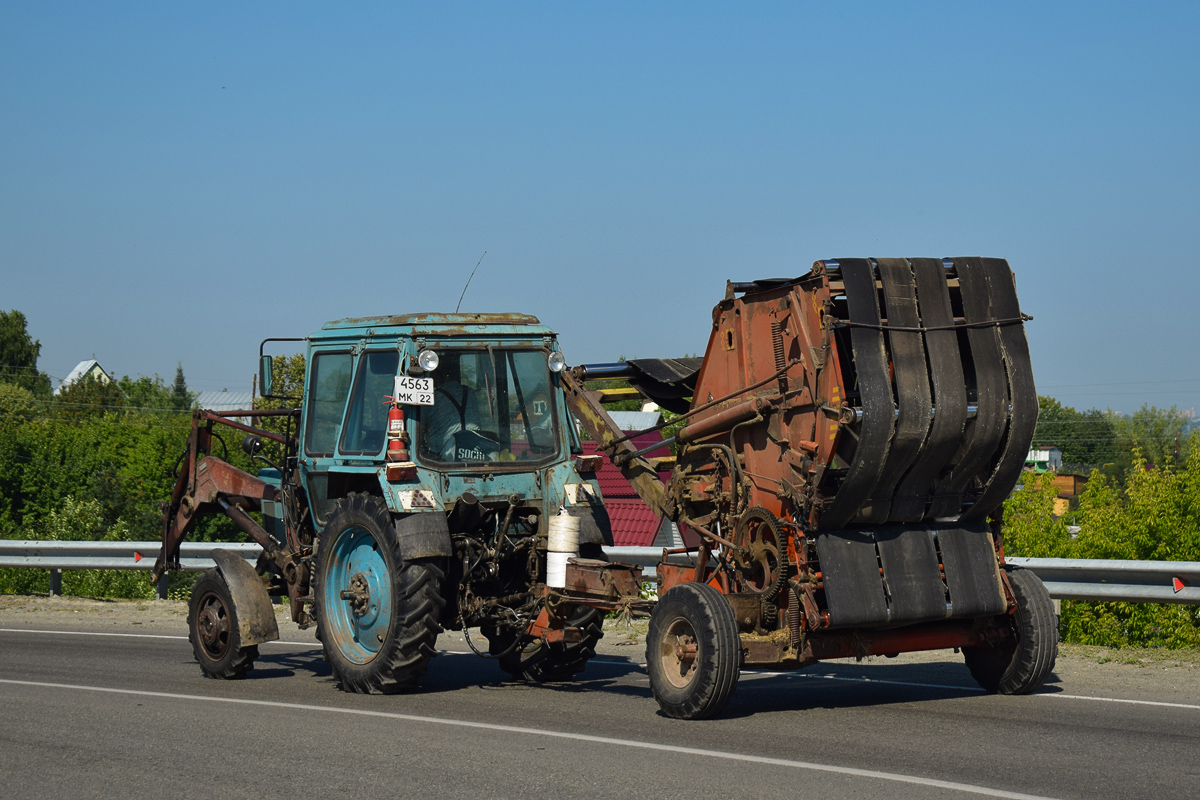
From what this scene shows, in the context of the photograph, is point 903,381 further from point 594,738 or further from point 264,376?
point 264,376

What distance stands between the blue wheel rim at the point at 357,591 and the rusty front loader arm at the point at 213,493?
865mm

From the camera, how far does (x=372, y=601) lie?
10094 millimetres

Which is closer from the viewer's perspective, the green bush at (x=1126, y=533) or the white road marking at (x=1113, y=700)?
the white road marking at (x=1113, y=700)

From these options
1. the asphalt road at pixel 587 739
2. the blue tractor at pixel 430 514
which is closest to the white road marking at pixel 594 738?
the asphalt road at pixel 587 739

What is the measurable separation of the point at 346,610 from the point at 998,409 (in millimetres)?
5160

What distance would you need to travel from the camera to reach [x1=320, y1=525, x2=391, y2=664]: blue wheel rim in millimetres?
10031

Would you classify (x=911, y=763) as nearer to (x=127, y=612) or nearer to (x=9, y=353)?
(x=127, y=612)

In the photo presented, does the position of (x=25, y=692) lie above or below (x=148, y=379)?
below

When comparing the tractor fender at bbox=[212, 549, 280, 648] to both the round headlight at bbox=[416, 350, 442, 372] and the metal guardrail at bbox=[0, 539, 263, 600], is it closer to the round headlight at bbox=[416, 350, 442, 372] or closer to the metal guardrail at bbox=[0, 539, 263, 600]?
the round headlight at bbox=[416, 350, 442, 372]

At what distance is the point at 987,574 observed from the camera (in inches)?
351

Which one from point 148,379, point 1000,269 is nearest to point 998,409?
point 1000,269

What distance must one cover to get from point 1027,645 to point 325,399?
18.6ft

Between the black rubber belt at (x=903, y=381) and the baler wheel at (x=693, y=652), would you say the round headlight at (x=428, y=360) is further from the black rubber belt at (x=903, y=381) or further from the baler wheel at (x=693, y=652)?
the black rubber belt at (x=903, y=381)

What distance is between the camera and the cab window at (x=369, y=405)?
10219 millimetres
